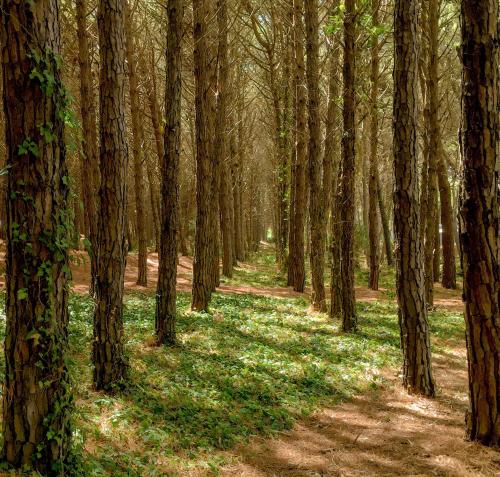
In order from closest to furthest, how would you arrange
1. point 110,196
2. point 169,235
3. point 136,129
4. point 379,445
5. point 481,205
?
point 481,205
point 379,445
point 110,196
point 169,235
point 136,129

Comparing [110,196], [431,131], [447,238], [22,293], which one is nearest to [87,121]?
[110,196]

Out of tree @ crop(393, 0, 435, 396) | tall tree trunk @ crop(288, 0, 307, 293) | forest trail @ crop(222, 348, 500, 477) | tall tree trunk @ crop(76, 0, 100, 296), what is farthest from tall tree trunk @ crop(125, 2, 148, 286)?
forest trail @ crop(222, 348, 500, 477)

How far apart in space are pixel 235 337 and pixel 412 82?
244 inches

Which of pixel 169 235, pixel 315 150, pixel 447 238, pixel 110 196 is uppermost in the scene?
pixel 315 150

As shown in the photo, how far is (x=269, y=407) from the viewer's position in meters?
6.93

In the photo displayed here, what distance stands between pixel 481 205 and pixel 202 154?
784 centimetres

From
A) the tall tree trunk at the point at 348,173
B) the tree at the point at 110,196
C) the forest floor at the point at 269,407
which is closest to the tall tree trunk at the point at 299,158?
the tall tree trunk at the point at 348,173

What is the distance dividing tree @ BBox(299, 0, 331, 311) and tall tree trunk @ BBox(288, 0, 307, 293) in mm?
1729

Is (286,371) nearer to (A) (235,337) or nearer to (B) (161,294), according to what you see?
(A) (235,337)

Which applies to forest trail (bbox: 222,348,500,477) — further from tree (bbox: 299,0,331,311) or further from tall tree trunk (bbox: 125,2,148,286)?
tall tree trunk (bbox: 125,2,148,286)

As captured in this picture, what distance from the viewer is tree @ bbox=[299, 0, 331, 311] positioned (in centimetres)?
1248

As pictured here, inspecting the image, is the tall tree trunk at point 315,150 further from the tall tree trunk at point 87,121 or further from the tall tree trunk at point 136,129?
the tall tree trunk at point 87,121

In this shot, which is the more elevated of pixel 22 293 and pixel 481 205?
pixel 481 205

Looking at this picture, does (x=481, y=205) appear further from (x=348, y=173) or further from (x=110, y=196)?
(x=348, y=173)
